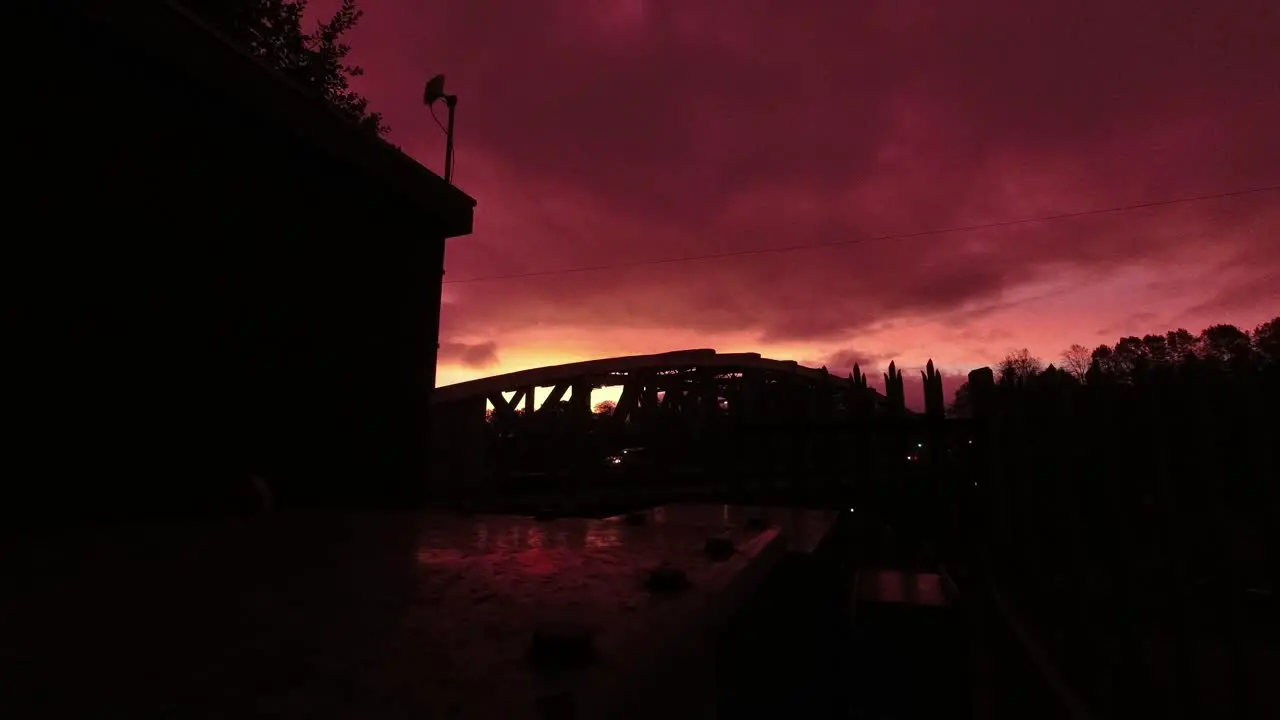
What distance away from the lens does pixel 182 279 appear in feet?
8.45

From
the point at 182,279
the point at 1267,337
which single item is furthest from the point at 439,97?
the point at 1267,337

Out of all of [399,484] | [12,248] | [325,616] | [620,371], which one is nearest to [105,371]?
[12,248]

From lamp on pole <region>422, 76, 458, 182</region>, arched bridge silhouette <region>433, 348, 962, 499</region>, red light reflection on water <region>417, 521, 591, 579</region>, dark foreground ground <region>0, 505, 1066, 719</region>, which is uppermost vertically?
lamp on pole <region>422, 76, 458, 182</region>

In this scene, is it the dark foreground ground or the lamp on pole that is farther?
the lamp on pole

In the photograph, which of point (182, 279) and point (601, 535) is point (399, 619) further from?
point (182, 279)

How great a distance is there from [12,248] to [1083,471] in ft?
23.3

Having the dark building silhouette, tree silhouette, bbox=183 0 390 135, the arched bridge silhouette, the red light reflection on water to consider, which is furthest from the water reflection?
tree silhouette, bbox=183 0 390 135

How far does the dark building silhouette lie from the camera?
217cm

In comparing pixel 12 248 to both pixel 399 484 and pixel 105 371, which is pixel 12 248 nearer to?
pixel 105 371

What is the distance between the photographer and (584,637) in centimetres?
73

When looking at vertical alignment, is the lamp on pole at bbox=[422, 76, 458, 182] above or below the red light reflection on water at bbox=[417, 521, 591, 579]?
above

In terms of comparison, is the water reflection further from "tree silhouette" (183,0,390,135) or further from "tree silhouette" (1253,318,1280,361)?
"tree silhouette" (1253,318,1280,361)

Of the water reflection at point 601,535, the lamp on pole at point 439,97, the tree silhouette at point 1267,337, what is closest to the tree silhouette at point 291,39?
the lamp on pole at point 439,97

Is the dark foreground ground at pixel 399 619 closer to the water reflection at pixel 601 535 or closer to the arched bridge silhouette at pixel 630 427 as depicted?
the water reflection at pixel 601 535
